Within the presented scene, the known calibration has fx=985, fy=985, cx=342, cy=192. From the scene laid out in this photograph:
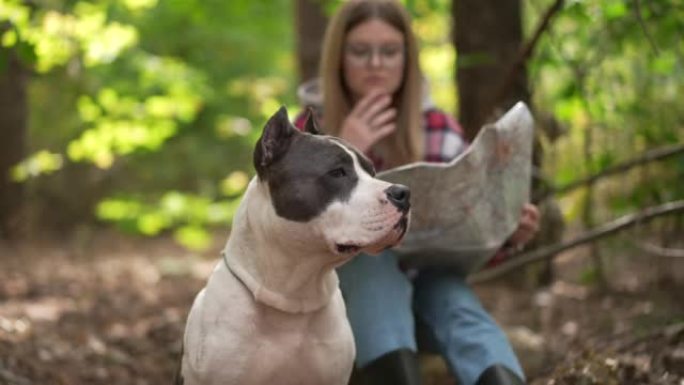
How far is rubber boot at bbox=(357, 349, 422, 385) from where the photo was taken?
3271 mm

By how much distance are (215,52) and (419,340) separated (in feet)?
30.5

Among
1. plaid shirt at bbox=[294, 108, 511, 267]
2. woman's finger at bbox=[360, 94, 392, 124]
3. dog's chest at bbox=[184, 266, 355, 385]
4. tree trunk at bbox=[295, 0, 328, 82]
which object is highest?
tree trunk at bbox=[295, 0, 328, 82]

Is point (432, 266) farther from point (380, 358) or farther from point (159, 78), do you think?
point (159, 78)

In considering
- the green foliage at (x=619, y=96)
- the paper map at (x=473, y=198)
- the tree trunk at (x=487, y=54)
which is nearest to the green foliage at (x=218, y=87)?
the green foliage at (x=619, y=96)

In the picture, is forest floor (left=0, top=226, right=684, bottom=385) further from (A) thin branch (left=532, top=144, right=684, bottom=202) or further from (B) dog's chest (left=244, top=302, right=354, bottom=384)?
(B) dog's chest (left=244, top=302, right=354, bottom=384)

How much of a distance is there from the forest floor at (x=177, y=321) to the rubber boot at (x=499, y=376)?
0.24 meters

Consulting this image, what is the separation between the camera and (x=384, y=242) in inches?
102

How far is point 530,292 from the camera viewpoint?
6184mm

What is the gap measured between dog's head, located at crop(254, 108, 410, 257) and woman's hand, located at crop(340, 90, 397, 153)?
0.88 meters

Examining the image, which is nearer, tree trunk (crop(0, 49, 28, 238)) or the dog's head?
the dog's head

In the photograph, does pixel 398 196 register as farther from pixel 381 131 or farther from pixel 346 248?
pixel 381 131

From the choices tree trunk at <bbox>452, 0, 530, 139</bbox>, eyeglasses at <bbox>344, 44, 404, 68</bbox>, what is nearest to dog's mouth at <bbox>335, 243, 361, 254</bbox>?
eyeglasses at <bbox>344, 44, 404, 68</bbox>

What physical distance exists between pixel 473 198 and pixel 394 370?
661 mm

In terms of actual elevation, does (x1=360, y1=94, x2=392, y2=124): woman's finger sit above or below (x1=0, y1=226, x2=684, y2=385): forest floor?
above
